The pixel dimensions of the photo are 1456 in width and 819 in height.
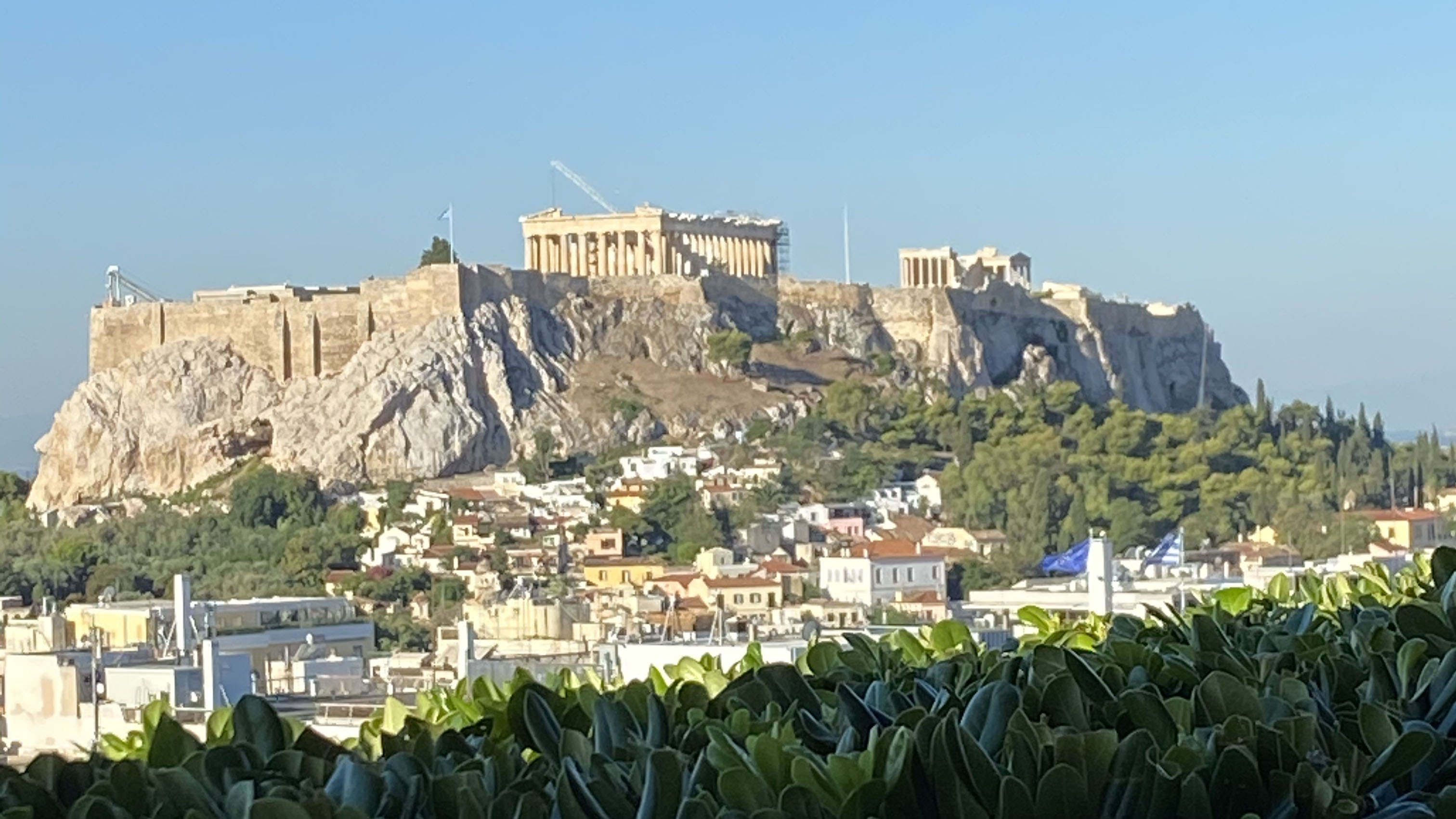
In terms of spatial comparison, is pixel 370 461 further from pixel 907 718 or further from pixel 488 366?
pixel 907 718

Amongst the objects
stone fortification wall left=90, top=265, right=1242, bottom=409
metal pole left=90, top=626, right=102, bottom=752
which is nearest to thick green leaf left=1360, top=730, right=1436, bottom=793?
metal pole left=90, top=626, right=102, bottom=752

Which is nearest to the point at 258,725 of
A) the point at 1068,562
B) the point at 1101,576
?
the point at 1101,576

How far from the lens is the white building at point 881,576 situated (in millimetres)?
36906

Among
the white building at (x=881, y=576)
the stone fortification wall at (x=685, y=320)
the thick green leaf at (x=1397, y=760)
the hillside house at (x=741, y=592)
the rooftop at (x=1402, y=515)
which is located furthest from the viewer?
the stone fortification wall at (x=685, y=320)

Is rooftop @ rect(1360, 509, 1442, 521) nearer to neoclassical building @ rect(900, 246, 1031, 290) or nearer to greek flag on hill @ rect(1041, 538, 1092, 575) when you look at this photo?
greek flag on hill @ rect(1041, 538, 1092, 575)

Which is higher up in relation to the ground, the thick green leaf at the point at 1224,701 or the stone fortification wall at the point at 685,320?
the stone fortification wall at the point at 685,320

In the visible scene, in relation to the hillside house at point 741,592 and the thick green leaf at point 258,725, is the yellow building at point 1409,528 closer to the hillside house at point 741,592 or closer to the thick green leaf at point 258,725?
the hillside house at point 741,592

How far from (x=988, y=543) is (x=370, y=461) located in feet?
33.5

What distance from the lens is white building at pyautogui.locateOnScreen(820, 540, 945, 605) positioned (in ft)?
121

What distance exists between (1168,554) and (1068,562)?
4.63 ft

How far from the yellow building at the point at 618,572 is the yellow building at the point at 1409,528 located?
10.6 meters

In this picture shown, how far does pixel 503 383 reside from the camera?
148 feet

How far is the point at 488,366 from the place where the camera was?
45.2 metres

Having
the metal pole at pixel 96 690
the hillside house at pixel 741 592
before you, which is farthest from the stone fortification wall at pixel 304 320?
the metal pole at pixel 96 690
